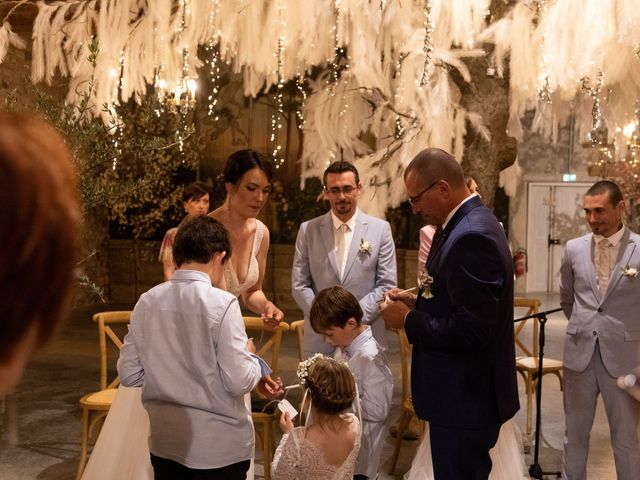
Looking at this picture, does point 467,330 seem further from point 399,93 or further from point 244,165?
point 399,93

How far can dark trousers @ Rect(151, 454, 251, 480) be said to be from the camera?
275cm

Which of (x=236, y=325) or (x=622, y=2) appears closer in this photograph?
(x=236, y=325)

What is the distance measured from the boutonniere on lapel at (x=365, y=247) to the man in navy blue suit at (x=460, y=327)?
1.29m

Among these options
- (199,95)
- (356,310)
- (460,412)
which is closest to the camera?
(460,412)

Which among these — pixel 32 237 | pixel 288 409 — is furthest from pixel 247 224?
pixel 32 237

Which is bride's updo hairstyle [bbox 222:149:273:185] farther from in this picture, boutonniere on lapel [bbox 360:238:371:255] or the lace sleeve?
the lace sleeve

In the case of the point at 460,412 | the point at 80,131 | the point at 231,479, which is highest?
the point at 80,131

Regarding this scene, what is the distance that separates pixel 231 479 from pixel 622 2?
287cm

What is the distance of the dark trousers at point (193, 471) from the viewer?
108 inches

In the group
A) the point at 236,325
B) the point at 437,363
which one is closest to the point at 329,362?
the point at 437,363

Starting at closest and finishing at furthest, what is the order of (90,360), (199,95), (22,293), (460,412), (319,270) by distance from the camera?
(22,293) < (460,412) < (319,270) < (90,360) < (199,95)

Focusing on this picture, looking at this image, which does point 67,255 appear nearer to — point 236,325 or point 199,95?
point 236,325

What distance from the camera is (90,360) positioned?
8.12 metres

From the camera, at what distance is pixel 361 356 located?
12.5 ft
